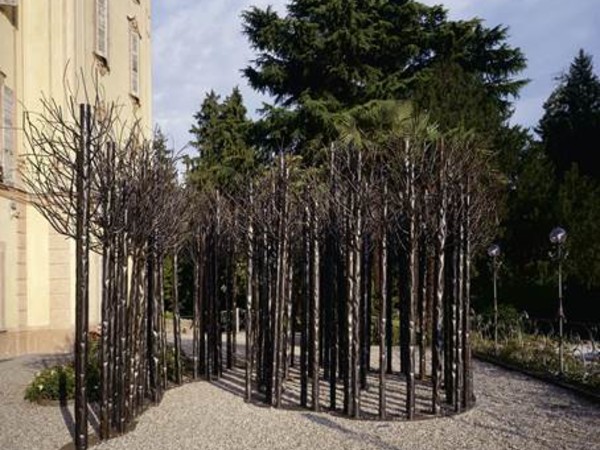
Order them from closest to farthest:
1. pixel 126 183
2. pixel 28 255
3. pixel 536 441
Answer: pixel 536 441
pixel 126 183
pixel 28 255

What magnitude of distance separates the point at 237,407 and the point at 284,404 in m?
0.60

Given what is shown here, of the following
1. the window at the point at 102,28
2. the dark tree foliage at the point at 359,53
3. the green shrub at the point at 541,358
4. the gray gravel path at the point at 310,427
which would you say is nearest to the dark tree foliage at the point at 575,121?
the dark tree foliage at the point at 359,53

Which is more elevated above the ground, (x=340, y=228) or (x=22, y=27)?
(x=22, y=27)

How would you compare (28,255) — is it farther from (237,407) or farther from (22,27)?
(237,407)

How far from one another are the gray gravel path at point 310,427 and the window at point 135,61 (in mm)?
12701

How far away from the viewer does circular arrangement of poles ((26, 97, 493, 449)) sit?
8.05 meters

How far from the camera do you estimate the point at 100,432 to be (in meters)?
7.97

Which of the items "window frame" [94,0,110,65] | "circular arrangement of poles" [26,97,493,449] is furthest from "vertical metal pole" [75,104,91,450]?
"window frame" [94,0,110,65]

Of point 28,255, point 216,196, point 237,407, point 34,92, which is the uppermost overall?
point 34,92

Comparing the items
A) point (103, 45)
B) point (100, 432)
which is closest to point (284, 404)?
point (100, 432)

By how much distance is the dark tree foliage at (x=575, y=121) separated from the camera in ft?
99.9

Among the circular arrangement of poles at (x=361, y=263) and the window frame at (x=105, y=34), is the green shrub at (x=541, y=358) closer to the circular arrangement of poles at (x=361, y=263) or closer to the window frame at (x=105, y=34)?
the circular arrangement of poles at (x=361, y=263)

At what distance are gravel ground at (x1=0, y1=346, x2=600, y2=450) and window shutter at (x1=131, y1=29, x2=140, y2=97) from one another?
1265 cm

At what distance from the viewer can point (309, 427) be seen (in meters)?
8.51
